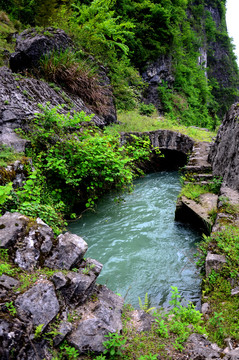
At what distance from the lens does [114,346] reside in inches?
95.3

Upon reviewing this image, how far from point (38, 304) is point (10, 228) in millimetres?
1055

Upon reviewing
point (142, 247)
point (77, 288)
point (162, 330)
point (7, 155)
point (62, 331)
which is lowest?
point (142, 247)

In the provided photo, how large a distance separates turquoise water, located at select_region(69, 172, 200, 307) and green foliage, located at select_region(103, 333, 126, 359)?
1.61 metres

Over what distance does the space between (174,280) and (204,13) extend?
38184 millimetres

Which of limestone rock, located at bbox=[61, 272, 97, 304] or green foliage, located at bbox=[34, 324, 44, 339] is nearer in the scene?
green foliage, located at bbox=[34, 324, 44, 339]

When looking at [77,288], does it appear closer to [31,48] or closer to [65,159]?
[65,159]

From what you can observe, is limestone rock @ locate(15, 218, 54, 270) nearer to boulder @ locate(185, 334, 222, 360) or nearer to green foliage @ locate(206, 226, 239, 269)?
boulder @ locate(185, 334, 222, 360)

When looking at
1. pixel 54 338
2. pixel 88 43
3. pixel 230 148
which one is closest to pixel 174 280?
pixel 54 338

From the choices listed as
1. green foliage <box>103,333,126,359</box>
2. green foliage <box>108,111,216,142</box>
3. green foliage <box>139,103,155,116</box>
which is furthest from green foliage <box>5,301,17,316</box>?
green foliage <box>139,103,155,116</box>

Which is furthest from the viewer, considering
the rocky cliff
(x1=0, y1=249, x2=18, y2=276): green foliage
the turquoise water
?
the rocky cliff

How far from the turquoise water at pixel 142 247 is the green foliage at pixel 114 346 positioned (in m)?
1.61

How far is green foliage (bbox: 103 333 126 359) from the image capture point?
238 centimetres

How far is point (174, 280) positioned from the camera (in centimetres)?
459

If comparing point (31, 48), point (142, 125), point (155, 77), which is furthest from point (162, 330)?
point (155, 77)
